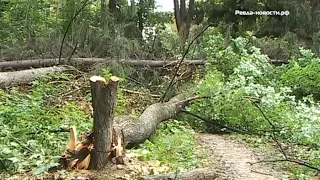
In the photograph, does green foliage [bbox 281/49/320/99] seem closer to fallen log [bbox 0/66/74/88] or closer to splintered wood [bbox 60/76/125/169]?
fallen log [bbox 0/66/74/88]

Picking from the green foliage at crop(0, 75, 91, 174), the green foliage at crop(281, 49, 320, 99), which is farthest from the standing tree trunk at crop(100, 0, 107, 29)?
the green foliage at crop(281, 49, 320, 99)

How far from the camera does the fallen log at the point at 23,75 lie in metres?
6.20

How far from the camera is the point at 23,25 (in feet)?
27.8

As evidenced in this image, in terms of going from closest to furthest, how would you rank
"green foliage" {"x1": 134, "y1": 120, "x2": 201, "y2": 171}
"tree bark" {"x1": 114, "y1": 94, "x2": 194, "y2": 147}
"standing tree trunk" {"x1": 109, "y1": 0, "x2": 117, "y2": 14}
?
"green foliage" {"x1": 134, "y1": 120, "x2": 201, "y2": 171}
"tree bark" {"x1": 114, "y1": 94, "x2": 194, "y2": 147}
"standing tree trunk" {"x1": 109, "y1": 0, "x2": 117, "y2": 14}

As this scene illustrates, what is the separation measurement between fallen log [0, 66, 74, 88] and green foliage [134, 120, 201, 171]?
1.90 m

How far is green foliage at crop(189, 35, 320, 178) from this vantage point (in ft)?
18.9

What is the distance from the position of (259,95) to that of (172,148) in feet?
7.64

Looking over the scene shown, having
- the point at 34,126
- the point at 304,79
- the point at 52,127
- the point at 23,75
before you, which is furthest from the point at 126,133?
the point at 304,79

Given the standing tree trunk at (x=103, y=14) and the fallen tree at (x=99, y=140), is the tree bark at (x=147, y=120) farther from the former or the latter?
the standing tree trunk at (x=103, y=14)

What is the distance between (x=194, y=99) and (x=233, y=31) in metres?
5.78

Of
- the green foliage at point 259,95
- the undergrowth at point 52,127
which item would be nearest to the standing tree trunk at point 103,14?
the undergrowth at point 52,127

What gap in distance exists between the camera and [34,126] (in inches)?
181

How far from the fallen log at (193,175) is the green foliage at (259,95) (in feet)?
3.97

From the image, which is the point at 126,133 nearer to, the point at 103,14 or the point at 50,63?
the point at 50,63
